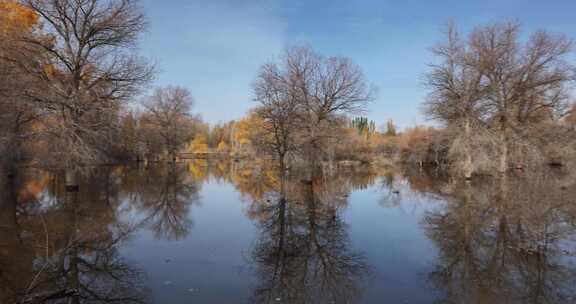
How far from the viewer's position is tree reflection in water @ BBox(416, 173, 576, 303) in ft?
16.1

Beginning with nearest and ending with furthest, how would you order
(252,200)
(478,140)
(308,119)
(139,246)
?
(139,246) < (252,200) < (308,119) < (478,140)

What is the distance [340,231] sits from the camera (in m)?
8.98

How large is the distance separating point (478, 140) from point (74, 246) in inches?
909

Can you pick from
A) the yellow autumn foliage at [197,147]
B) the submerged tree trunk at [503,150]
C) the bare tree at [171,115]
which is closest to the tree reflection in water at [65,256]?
the submerged tree trunk at [503,150]

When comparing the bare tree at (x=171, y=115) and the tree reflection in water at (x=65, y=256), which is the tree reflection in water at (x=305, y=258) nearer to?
the tree reflection in water at (x=65, y=256)

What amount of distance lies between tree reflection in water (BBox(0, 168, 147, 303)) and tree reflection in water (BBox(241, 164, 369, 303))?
2.28 m

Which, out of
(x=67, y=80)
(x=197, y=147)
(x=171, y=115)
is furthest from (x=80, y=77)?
(x=197, y=147)

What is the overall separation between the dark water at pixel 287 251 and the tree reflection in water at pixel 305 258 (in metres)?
0.04

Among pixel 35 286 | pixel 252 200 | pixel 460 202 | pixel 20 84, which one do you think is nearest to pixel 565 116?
pixel 460 202

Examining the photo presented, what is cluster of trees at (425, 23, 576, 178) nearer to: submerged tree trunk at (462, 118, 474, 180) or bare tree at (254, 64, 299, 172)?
submerged tree trunk at (462, 118, 474, 180)

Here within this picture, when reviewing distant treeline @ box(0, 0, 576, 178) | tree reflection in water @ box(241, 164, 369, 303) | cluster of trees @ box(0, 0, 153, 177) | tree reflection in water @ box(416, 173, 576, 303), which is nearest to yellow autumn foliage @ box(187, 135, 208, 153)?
distant treeline @ box(0, 0, 576, 178)

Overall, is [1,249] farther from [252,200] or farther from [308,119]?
[308,119]

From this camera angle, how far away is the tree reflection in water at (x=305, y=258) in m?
5.02

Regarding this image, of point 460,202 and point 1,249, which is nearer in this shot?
point 1,249
